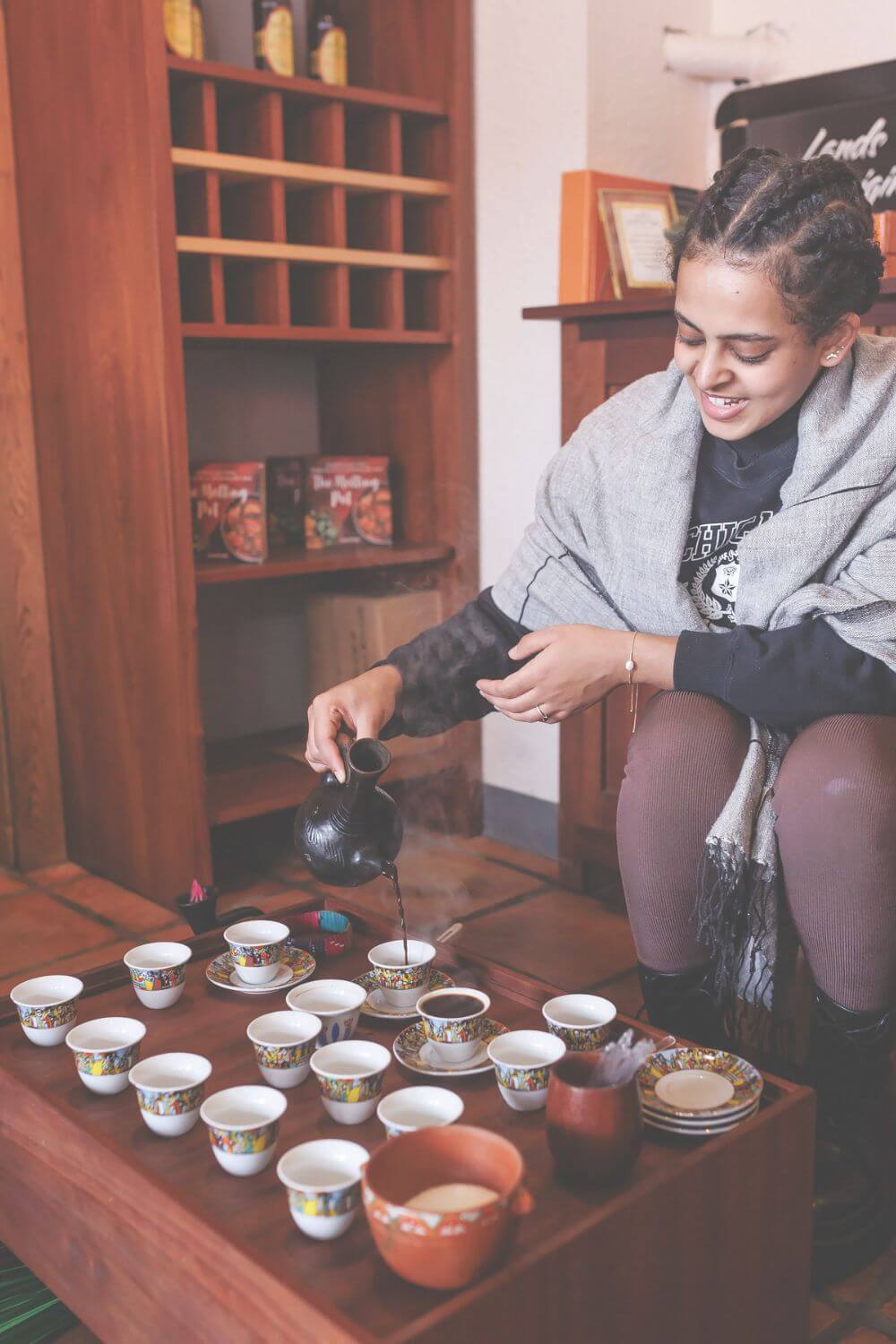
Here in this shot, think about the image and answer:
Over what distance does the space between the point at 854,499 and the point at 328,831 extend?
623mm

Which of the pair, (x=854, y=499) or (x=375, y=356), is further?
(x=375, y=356)

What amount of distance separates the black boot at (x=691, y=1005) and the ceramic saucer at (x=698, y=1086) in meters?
0.24

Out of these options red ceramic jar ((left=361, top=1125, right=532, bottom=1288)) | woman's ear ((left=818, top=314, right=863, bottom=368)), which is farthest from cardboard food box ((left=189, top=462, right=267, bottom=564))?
red ceramic jar ((left=361, top=1125, right=532, bottom=1288))

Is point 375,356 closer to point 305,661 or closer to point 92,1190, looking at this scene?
point 305,661

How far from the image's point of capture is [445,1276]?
2.52 feet

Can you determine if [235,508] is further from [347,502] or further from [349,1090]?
[349,1090]

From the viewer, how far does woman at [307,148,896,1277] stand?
1199 mm

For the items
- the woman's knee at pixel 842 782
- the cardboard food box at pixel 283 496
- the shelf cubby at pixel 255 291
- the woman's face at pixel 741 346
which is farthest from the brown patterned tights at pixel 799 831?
the cardboard food box at pixel 283 496

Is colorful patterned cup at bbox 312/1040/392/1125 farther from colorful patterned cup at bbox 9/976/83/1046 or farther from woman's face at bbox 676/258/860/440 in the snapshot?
woman's face at bbox 676/258/860/440

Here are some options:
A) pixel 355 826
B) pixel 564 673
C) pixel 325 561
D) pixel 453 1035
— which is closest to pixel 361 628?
pixel 325 561

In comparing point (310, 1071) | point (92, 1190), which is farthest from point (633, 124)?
point (92, 1190)

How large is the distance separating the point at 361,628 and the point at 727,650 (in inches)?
47.8

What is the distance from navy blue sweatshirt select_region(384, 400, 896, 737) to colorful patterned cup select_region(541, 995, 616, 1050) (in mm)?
364

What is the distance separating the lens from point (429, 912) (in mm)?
2213
